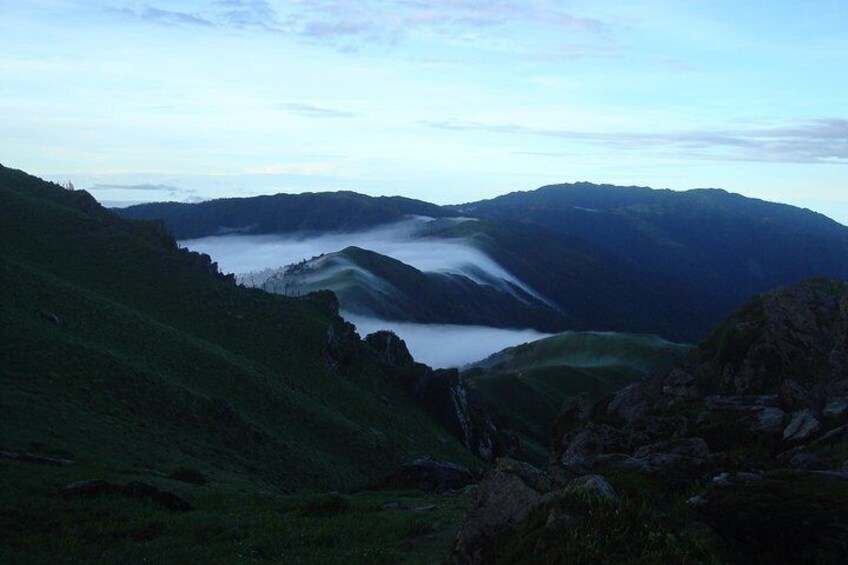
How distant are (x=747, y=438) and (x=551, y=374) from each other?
115m

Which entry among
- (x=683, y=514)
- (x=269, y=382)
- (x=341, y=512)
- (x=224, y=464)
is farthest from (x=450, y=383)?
(x=683, y=514)

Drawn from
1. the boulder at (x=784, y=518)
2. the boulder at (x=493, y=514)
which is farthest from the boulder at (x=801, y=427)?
the boulder at (x=493, y=514)

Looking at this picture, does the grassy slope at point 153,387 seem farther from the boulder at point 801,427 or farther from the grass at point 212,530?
the boulder at point 801,427

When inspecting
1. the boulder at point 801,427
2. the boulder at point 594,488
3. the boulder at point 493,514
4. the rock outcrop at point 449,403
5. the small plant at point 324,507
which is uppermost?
the boulder at point 594,488

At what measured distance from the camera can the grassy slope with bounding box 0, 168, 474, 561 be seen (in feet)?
79.9

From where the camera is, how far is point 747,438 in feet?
64.3

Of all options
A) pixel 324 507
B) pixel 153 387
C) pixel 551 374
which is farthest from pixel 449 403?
pixel 551 374

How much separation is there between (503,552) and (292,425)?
41919 mm

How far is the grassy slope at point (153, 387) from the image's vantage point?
24.4 metres

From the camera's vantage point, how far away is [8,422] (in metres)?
30.5

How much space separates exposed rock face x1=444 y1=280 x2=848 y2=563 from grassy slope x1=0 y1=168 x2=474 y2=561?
32.3 feet

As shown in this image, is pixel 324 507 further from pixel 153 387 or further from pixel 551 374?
pixel 551 374

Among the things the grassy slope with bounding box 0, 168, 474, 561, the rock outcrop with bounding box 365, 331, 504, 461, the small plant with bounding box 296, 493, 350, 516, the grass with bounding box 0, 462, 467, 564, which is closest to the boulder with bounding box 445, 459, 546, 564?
the grass with bounding box 0, 462, 467, 564

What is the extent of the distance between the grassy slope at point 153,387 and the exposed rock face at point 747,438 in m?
9.84
